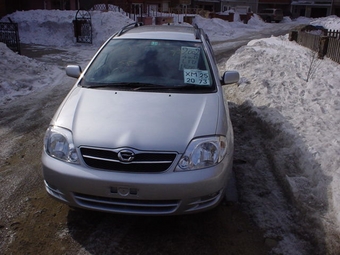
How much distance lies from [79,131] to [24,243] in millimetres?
1144

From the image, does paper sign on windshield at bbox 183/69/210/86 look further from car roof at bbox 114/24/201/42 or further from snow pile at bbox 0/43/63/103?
snow pile at bbox 0/43/63/103

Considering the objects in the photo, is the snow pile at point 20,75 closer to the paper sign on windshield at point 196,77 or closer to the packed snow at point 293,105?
the packed snow at point 293,105

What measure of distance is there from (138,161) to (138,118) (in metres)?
0.52

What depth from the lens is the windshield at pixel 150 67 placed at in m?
4.17

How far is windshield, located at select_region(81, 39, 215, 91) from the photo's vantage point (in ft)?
13.7

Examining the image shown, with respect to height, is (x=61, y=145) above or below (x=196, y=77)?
below

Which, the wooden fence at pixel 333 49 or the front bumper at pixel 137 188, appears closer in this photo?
the front bumper at pixel 137 188

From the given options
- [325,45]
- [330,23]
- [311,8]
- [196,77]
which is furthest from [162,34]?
[311,8]

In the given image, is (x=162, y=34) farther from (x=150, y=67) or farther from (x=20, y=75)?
(x=20, y=75)

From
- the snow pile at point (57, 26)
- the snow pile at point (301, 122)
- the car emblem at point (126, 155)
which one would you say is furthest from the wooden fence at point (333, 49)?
the car emblem at point (126, 155)

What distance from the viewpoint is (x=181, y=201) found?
3.10 metres

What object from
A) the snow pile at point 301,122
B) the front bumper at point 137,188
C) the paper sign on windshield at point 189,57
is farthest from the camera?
the paper sign on windshield at point 189,57

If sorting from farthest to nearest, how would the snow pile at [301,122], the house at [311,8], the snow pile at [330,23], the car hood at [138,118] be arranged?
1. the house at [311,8]
2. the snow pile at [330,23]
3. the snow pile at [301,122]
4. the car hood at [138,118]

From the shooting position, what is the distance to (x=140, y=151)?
304 centimetres
